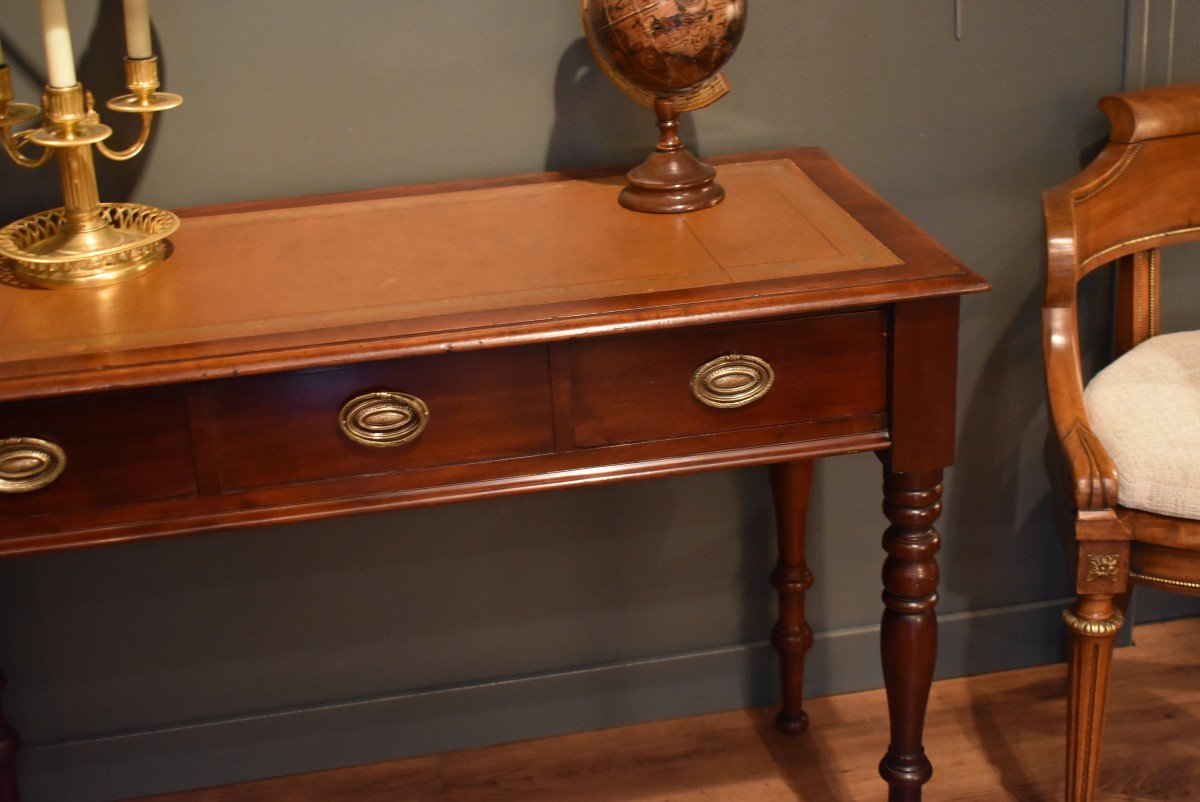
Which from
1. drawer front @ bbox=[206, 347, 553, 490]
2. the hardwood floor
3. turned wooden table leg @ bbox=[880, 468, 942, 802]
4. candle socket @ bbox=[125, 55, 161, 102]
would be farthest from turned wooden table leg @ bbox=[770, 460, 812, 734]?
candle socket @ bbox=[125, 55, 161, 102]

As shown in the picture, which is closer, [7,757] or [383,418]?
[383,418]

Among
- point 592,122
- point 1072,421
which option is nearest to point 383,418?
point 592,122

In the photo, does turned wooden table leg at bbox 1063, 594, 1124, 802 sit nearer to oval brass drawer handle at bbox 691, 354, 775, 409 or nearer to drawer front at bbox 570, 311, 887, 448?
drawer front at bbox 570, 311, 887, 448

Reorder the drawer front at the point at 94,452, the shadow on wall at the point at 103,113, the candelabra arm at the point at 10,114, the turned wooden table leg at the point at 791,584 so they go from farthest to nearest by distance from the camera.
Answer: the turned wooden table leg at the point at 791,584 < the shadow on wall at the point at 103,113 < the candelabra arm at the point at 10,114 < the drawer front at the point at 94,452

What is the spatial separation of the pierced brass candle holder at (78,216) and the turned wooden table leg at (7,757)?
0.85m

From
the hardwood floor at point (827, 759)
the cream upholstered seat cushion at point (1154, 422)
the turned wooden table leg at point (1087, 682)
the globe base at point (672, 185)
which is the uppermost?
the globe base at point (672, 185)

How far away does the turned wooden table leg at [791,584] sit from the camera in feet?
8.16

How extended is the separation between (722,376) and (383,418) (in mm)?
453

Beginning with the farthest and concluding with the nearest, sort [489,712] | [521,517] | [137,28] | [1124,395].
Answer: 1. [489,712]
2. [521,517]
3. [1124,395]
4. [137,28]

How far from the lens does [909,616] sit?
1997 millimetres

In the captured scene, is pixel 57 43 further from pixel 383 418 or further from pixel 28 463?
pixel 383 418

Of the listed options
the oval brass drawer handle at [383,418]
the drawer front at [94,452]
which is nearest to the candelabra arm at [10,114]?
the drawer front at [94,452]

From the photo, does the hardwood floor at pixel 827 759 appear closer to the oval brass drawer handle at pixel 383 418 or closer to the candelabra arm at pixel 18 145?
the oval brass drawer handle at pixel 383 418

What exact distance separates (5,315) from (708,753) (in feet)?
5.04
